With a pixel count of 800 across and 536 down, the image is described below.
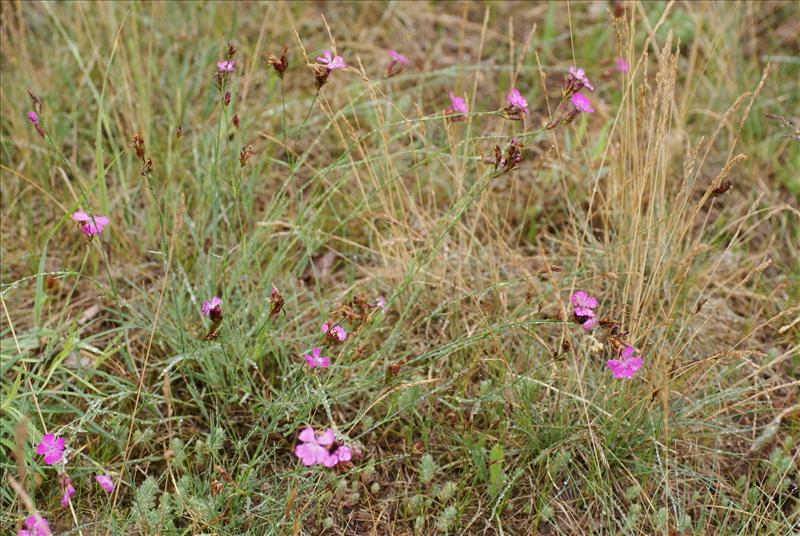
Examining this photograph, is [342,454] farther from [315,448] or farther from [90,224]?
[90,224]

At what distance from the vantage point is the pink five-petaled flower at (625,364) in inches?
74.0

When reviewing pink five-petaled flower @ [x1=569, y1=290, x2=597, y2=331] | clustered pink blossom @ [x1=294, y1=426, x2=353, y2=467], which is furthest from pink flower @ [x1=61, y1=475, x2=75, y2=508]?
pink five-petaled flower @ [x1=569, y1=290, x2=597, y2=331]

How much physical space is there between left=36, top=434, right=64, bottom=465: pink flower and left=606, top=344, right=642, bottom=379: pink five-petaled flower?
48.5 inches

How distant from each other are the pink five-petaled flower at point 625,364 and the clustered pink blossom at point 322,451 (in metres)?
0.68

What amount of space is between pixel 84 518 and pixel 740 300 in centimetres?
202

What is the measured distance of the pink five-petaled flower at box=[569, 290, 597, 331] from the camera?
5.74ft

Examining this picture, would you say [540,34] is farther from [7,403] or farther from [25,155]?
[7,403]

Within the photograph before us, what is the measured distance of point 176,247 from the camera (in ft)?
8.02

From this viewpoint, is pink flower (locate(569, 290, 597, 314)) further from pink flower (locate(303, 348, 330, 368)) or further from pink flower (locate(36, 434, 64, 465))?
pink flower (locate(36, 434, 64, 465))

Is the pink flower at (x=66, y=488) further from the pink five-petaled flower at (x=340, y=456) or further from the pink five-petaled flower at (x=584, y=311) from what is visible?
the pink five-petaled flower at (x=584, y=311)

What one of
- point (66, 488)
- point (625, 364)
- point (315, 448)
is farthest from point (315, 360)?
point (625, 364)

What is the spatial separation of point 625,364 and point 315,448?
0.76 meters

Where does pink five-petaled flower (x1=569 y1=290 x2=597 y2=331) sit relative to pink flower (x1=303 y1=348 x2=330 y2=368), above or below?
above

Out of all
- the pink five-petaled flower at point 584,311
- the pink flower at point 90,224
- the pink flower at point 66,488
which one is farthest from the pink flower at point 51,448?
the pink five-petaled flower at point 584,311
